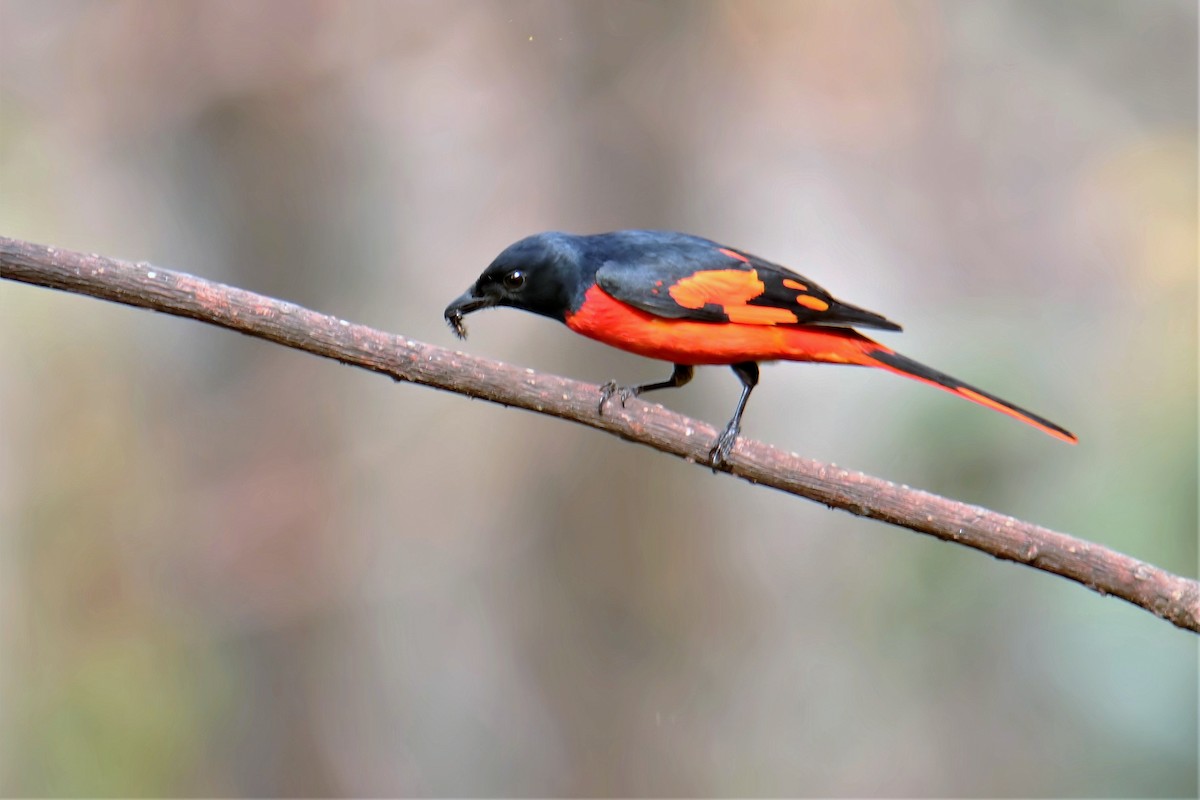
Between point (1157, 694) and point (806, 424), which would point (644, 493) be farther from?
point (1157, 694)

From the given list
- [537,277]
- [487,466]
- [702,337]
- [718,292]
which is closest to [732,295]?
[718,292]

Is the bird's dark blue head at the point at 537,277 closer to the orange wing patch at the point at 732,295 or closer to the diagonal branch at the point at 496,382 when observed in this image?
the orange wing patch at the point at 732,295

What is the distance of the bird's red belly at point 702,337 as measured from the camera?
3467mm

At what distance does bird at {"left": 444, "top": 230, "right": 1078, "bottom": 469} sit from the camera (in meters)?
3.45

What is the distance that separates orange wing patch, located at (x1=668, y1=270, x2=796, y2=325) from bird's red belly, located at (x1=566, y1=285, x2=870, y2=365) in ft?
0.10

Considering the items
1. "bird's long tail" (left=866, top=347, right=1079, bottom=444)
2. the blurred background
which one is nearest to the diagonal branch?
"bird's long tail" (left=866, top=347, right=1079, bottom=444)

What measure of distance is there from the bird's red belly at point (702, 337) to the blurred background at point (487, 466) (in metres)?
1.53

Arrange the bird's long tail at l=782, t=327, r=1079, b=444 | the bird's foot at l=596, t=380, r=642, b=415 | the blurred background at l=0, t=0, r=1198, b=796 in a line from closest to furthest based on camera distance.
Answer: the bird's foot at l=596, t=380, r=642, b=415
the bird's long tail at l=782, t=327, r=1079, b=444
the blurred background at l=0, t=0, r=1198, b=796

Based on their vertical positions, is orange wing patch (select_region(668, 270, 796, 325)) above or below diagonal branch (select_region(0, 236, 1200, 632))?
above

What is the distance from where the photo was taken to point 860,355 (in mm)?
3525

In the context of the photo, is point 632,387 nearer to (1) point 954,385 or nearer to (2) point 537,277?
(2) point 537,277

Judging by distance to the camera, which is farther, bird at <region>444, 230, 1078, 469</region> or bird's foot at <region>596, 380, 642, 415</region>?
bird at <region>444, 230, 1078, 469</region>

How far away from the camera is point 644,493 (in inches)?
211

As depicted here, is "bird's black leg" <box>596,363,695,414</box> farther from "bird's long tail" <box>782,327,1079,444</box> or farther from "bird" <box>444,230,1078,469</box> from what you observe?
"bird's long tail" <box>782,327,1079,444</box>
